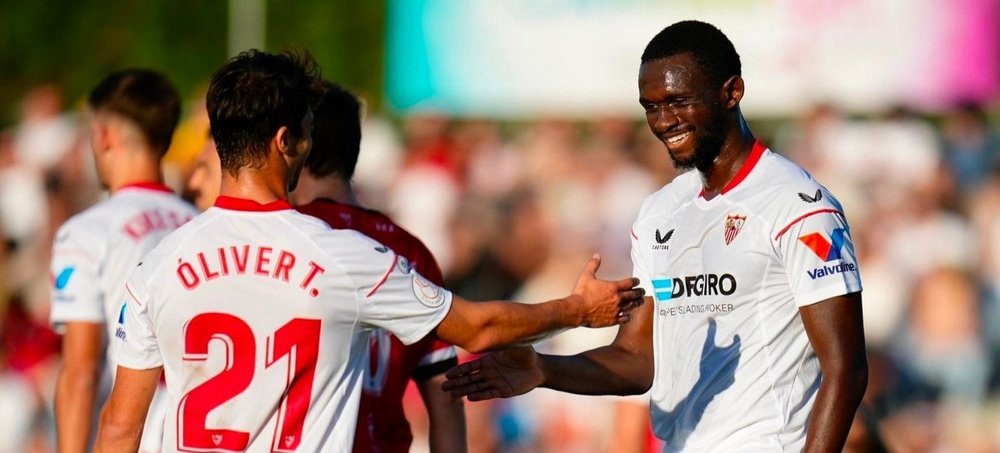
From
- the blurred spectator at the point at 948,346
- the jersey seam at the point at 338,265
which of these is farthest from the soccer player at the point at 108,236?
the blurred spectator at the point at 948,346

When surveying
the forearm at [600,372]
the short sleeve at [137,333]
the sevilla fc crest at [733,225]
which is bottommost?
the forearm at [600,372]

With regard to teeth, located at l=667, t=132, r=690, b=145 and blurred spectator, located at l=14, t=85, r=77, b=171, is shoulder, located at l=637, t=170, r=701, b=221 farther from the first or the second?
blurred spectator, located at l=14, t=85, r=77, b=171

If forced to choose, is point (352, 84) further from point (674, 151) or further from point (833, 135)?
point (674, 151)

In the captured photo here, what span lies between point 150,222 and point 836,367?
348 cm

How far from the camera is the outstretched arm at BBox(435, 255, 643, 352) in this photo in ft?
16.1

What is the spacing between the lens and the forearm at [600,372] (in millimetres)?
5508

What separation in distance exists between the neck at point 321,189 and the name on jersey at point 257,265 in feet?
4.98

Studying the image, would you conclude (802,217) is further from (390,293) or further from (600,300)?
(390,293)

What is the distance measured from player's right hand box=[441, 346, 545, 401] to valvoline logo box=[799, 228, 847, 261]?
1.03 meters

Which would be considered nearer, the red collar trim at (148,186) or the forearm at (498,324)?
the forearm at (498,324)

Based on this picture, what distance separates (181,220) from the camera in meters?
7.14

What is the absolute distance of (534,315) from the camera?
4.97 meters

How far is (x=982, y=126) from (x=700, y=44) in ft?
29.2

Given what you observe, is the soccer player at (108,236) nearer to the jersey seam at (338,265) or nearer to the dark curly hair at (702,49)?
the jersey seam at (338,265)
